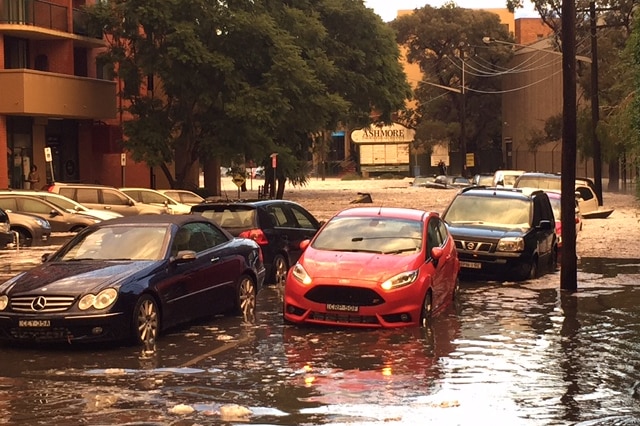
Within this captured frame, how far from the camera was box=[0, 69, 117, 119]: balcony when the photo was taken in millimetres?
39031

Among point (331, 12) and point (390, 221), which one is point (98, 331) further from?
point (331, 12)

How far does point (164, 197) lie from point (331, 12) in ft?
75.0

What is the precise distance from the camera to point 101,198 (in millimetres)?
31922

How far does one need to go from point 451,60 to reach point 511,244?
7309 centimetres

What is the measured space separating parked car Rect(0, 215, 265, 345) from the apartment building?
2457cm

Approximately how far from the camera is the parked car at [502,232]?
17.3 m

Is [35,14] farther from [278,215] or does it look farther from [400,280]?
[400,280]

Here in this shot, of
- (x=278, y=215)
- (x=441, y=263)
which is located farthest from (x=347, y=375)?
(x=278, y=215)

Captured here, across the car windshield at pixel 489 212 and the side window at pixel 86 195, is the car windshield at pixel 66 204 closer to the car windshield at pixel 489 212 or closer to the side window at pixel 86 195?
the side window at pixel 86 195

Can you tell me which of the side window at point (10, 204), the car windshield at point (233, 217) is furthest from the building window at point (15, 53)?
the car windshield at point (233, 217)

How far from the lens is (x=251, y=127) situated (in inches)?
1686

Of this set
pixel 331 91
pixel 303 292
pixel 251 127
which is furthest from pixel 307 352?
Answer: pixel 331 91

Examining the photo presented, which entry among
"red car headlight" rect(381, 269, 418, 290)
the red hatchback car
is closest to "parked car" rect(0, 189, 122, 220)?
the red hatchback car

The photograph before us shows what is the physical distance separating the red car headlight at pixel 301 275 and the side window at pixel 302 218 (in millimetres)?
5585
